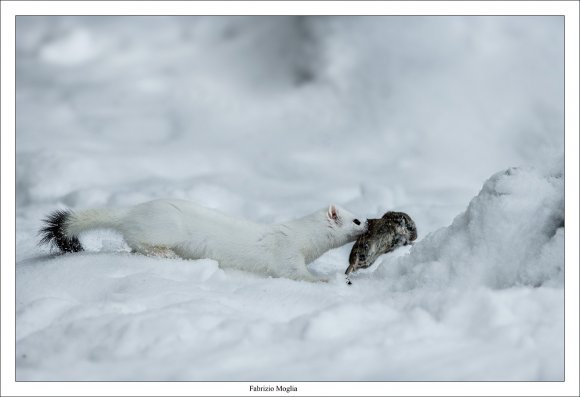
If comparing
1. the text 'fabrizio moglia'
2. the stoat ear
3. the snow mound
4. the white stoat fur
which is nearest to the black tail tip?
the white stoat fur

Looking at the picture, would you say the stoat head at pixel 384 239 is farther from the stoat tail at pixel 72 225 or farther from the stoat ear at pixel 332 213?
the stoat tail at pixel 72 225

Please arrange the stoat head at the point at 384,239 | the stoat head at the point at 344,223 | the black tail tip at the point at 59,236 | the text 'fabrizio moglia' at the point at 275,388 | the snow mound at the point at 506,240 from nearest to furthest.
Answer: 1. the text 'fabrizio moglia' at the point at 275,388
2. the snow mound at the point at 506,240
3. the black tail tip at the point at 59,236
4. the stoat head at the point at 384,239
5. the stoat head at the point at 344,223

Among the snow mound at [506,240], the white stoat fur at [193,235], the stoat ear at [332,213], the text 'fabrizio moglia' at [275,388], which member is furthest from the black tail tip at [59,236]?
the text 'fabrizio moglia' at [275,388]

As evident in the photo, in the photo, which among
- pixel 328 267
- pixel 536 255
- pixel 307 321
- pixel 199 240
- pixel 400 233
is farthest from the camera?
pixel 328 267

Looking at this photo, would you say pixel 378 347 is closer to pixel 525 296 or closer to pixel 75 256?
pixel 525 296

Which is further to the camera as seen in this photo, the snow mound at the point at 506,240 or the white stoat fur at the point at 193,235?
the white stoat fur at the point at 193,235

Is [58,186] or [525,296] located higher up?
[58,186]

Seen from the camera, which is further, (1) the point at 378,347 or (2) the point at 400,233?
(2) the point at 400,233

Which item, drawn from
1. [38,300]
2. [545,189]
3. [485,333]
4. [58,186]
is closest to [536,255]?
[545,189]
